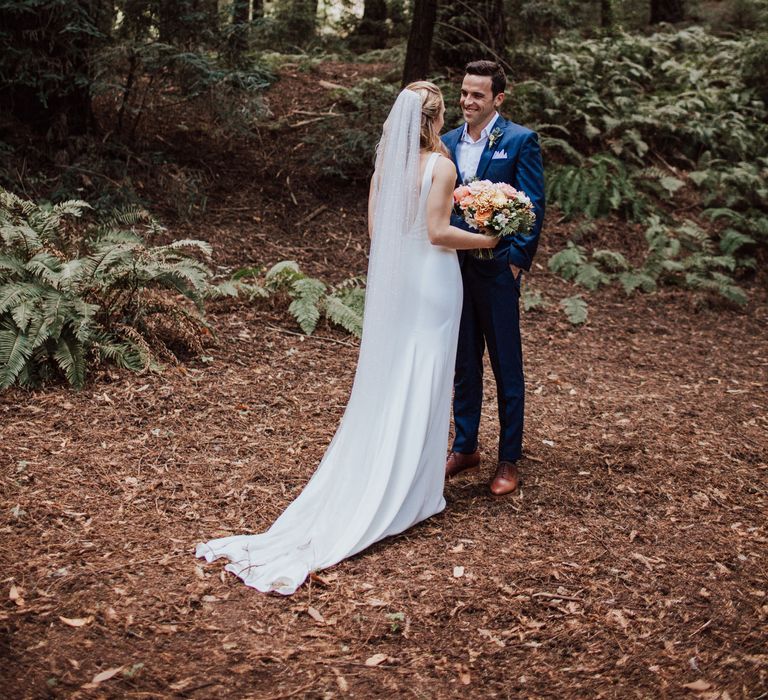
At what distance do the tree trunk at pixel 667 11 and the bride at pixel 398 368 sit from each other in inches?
644

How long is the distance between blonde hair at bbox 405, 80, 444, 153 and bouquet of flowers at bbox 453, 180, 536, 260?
367 millimetres

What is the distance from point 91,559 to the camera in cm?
400

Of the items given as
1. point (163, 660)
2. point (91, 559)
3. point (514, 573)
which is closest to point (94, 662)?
point (163, 660)

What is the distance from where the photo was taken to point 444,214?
4.35 metres

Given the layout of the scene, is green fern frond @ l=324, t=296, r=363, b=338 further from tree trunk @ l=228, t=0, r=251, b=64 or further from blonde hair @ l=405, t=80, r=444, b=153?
tree trunk @ l=228, t=0, r=251, b=64

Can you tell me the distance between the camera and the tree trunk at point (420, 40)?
33.6 ft

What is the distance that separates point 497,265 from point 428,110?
1.05 m

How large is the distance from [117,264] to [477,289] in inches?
129

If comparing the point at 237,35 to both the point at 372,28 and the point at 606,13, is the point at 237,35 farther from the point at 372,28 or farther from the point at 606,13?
the point at 606,13

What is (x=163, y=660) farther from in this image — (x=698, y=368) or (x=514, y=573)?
(x=698, y=368)

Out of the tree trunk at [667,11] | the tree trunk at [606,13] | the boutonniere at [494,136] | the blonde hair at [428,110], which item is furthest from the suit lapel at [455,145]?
the tree trunk at [667,11]

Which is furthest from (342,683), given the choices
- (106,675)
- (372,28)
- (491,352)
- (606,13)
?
(606,13)

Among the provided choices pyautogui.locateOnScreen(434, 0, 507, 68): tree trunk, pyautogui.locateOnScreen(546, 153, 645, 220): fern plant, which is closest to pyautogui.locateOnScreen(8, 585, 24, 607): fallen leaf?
pyautogui.locateOnScreen(546, 153, 645, 220): fern plant

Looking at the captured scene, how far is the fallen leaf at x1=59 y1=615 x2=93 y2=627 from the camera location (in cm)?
345
